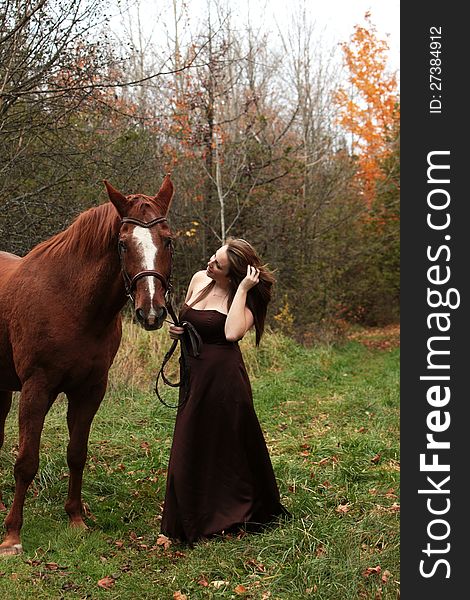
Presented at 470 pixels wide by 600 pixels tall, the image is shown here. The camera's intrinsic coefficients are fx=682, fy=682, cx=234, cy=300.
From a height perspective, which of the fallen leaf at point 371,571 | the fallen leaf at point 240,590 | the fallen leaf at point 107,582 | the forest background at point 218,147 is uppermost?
the forest background at point 218,147

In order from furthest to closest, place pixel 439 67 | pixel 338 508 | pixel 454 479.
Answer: pixel 338 508
pixel 439 67
pixel 454 479

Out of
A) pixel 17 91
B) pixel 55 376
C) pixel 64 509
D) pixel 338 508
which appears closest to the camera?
pixel 55 376

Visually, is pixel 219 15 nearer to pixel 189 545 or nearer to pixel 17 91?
pixel 17 91

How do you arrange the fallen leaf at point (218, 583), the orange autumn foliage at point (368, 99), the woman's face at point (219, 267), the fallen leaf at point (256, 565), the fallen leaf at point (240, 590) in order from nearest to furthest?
the fallen leaf at point (240, 590) → the fallen leaf at point (218, 583) → the fallen leaf at point (256, 565) → the woman's face at point (219, 267) → the orange autumn foliage at point (368, 99)

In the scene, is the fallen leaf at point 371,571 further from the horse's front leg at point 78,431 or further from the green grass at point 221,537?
the horse's front leg at point 78,431

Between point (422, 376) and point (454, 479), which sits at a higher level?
point (422, 376)

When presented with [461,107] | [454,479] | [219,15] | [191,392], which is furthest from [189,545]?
[219,15]

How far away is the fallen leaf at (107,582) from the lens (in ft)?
12.8

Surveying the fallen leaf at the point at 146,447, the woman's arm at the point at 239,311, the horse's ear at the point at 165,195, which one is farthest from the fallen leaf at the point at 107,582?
the fallen leaf at the point at 146,447

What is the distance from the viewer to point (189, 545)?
4348 mm

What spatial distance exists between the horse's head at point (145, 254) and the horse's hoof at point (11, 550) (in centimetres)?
177

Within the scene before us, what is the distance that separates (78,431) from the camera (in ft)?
15.5

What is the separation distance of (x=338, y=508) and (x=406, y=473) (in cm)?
128

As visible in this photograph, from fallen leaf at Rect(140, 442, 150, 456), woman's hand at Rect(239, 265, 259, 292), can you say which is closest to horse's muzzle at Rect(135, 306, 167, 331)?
woman's hand at Rect(239, 265, 259, 292)
